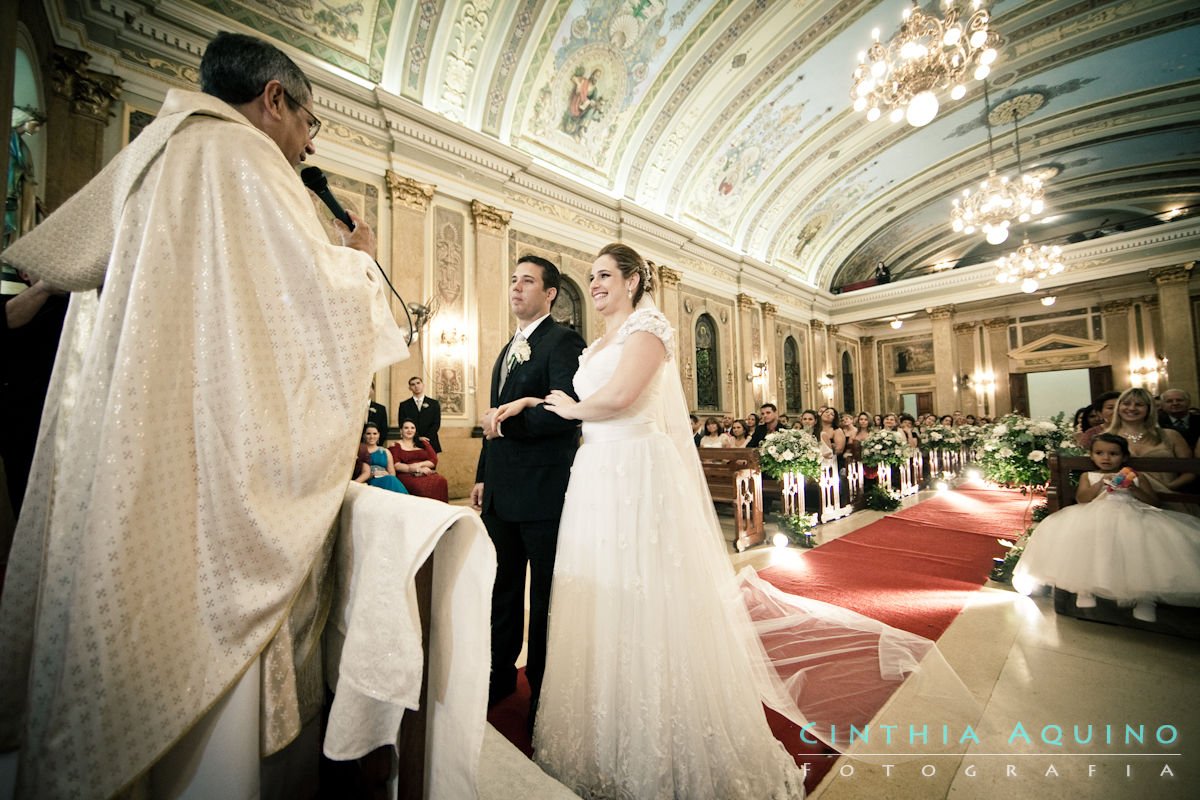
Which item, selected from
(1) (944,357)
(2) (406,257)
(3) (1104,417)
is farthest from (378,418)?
(1) (944,357)

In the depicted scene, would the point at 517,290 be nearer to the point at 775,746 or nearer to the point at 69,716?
the point at 69,716

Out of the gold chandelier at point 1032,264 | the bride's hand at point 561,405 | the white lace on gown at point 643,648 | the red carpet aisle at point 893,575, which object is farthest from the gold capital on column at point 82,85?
the gold chandelier at point 1032,264

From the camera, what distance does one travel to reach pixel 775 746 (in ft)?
4.98

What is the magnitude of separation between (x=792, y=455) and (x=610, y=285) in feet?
13.2

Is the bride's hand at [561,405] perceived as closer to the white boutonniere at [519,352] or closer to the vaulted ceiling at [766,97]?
the white boutonniere at [519,352]

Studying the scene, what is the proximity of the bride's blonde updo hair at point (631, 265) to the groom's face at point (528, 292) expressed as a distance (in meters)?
0.28

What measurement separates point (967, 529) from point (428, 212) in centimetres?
832

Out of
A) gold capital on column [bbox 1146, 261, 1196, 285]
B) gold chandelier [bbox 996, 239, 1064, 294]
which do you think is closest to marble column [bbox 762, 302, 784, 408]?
gold chandelier [bbox 996, 239, 1064, 294]

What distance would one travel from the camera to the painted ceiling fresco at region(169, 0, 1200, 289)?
22.7 ft

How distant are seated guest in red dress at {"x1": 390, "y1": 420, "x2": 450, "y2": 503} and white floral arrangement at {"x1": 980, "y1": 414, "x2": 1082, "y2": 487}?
18.5 feet

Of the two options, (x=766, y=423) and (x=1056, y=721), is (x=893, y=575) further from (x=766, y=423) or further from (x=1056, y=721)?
(x=766, y=423)

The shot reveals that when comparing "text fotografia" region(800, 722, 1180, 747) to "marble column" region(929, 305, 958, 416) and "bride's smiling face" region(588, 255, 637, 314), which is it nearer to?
"bride's smiling face" region(588, 255, 637, 314)

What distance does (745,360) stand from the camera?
13.1 metres

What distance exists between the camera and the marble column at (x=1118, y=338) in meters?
14.5
